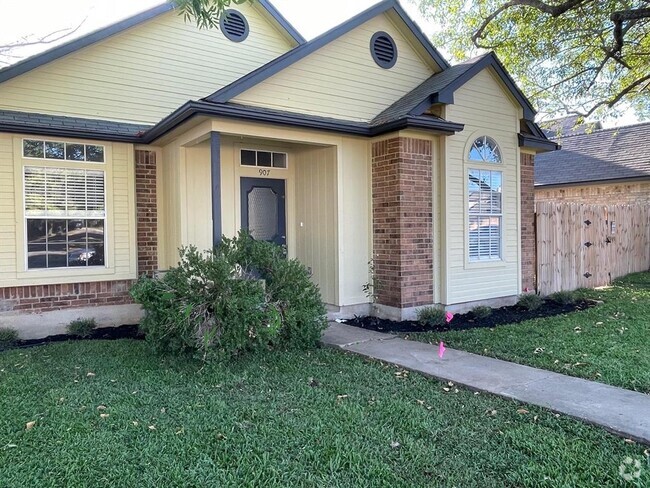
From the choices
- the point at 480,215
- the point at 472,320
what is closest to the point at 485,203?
the point at 480,215

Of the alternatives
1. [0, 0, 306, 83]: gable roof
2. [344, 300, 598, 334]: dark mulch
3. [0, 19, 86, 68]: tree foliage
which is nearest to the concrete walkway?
[344, 300, 598, 334]: dark mulch

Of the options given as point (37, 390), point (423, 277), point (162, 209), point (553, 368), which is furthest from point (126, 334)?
point (553, 368)

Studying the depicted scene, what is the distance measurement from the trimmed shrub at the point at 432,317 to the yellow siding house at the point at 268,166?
29 cm

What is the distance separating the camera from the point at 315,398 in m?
4.31

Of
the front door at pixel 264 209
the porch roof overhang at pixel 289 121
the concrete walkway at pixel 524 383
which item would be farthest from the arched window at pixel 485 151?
the concrete walkway at pixel 524 383

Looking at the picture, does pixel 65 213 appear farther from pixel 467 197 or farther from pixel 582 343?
pixel 582 343

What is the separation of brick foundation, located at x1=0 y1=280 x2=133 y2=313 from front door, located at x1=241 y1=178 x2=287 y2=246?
2.18 meters

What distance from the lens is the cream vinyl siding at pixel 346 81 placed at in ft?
24.0

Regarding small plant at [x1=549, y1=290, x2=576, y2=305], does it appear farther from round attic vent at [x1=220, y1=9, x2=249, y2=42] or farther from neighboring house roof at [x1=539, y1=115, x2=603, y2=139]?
neighboring house roof at [x1=539, y1=115, x2=603, y2=139]

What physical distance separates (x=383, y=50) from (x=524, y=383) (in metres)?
6.05

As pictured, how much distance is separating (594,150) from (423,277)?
14.4 m

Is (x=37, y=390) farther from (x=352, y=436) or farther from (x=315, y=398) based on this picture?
(x=352, y=436)

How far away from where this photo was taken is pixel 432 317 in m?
7.30

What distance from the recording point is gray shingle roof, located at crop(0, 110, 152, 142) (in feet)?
22.1
